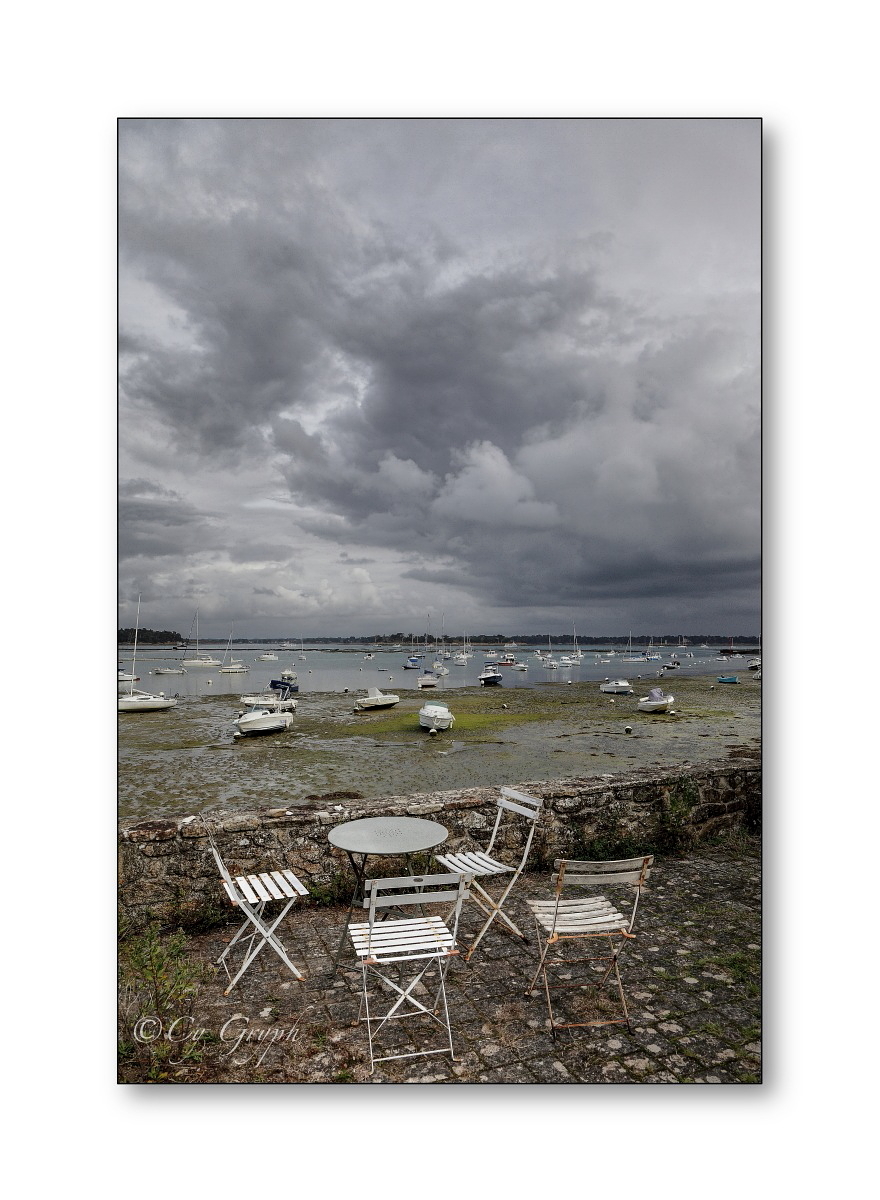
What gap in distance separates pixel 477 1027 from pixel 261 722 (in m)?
19.8

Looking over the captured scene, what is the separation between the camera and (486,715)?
23.8 meters

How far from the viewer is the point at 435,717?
22.9m

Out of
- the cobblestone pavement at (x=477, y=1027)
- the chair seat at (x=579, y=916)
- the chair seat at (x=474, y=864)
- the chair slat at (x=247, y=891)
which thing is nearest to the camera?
the cobblestone pavement at (x=477, y=1027)

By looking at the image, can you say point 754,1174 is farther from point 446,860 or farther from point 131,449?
point 131,449

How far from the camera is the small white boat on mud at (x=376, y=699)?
887 inches

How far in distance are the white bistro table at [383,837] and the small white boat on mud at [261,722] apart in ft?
56.1

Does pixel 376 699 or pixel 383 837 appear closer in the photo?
pixel 383 837

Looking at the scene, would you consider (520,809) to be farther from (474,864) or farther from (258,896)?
(258,896)

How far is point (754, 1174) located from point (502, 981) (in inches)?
45.3

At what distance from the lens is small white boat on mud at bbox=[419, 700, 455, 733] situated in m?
22.3

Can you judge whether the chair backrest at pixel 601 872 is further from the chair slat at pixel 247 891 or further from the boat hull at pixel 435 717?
the boat hull at pixel 435 717

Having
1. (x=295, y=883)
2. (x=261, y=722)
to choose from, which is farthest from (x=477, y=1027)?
(x=261, y=722)

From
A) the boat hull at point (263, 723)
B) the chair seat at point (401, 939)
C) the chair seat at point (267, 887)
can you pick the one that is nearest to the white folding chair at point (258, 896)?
the chair seat at point (267, 887)

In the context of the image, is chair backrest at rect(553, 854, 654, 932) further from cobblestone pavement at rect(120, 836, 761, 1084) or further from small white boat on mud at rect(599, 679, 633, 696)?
small white boat on mud at rect(599, 679, 633, 696)
